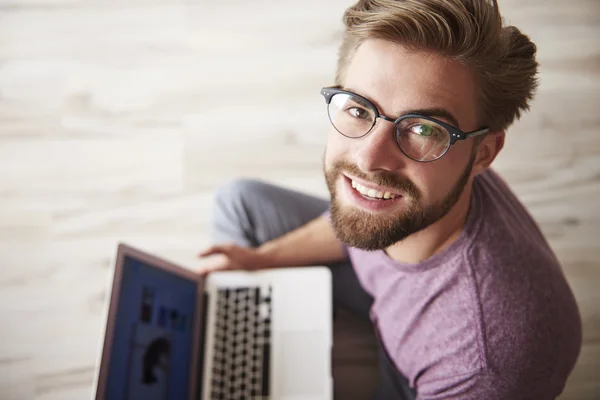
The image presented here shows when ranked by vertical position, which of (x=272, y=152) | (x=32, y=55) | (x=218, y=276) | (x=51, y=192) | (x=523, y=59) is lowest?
(x=218, y=276)

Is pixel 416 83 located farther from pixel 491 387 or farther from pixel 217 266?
→ pixel 217 266

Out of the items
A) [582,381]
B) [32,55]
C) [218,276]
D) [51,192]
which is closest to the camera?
[218,276]

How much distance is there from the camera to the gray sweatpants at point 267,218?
1425mm

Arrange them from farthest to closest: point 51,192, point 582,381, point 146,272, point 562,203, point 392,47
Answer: point 51,192 → point 562,203 → point 582,381 → point 146,272 → point 392,47

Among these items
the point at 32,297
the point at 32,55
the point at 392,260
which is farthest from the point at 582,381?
the point at 32,55

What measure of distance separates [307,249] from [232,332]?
0.32 meters

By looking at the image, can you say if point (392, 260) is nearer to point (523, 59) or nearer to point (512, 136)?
point (523, 59)

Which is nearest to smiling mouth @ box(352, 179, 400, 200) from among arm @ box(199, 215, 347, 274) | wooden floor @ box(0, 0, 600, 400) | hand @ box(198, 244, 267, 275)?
arm @ box(199, 215, 347, 274)

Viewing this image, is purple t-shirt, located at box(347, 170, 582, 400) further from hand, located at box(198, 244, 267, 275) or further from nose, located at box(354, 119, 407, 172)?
hand, located at box(198, 244, 267, 275)

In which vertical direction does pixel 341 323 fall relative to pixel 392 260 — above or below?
below

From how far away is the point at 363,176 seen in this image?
0.98m

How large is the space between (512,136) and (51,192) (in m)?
1.79

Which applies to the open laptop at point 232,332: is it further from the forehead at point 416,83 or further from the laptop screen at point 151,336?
the forehead at point 416,83

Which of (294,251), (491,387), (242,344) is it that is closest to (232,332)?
(242,344)
